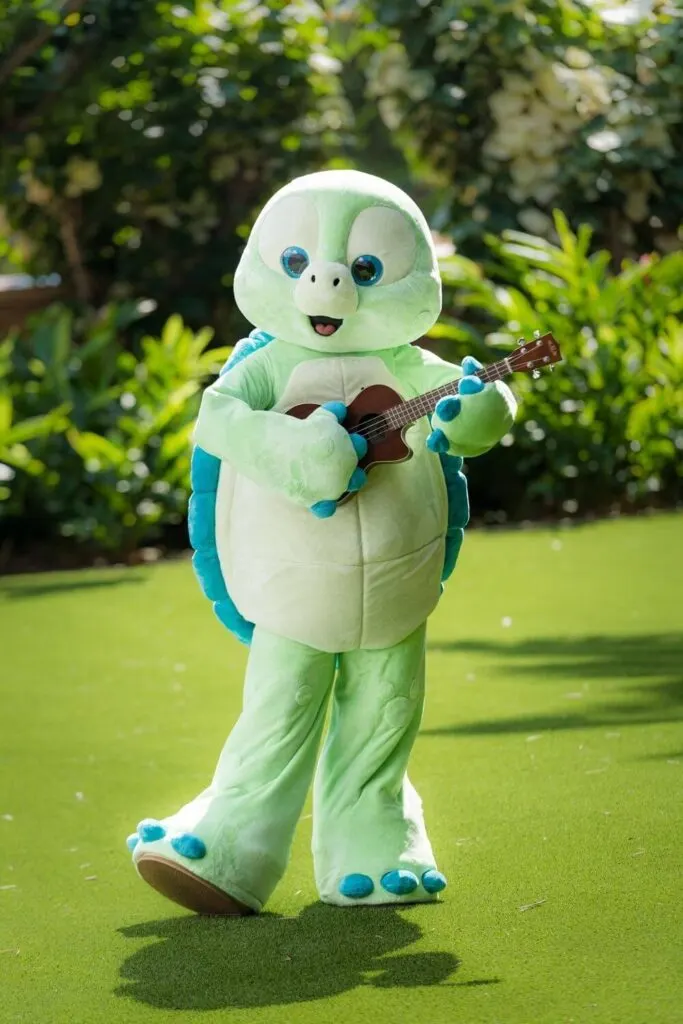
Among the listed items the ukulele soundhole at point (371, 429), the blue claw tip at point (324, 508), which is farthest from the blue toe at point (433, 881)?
the ukulele soundhole at point (371, 429)

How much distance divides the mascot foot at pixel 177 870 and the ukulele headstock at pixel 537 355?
105 centimetres

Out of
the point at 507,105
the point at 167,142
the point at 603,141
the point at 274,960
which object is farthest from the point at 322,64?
the point at 274,960

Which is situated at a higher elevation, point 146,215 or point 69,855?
point 69,855

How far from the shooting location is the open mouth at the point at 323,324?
9.46 ft

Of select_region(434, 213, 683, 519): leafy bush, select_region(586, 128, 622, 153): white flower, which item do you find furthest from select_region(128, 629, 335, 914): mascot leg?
select_region(586, 128, 622, 153): white flower

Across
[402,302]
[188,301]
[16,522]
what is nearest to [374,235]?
[402,302]

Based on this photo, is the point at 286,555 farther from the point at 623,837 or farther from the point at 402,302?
the point at 623,837

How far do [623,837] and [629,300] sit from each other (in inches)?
210

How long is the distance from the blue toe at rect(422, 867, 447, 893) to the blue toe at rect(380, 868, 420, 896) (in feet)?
0.08

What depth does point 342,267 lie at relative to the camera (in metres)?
2.83

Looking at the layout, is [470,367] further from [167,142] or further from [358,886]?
[167,142]

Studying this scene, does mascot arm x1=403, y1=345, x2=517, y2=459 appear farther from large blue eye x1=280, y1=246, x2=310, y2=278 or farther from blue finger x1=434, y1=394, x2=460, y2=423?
large blue eye x1=280, y1=246, x2=310, y2=278

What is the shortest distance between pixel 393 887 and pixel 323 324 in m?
1.06

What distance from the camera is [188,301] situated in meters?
9.06
